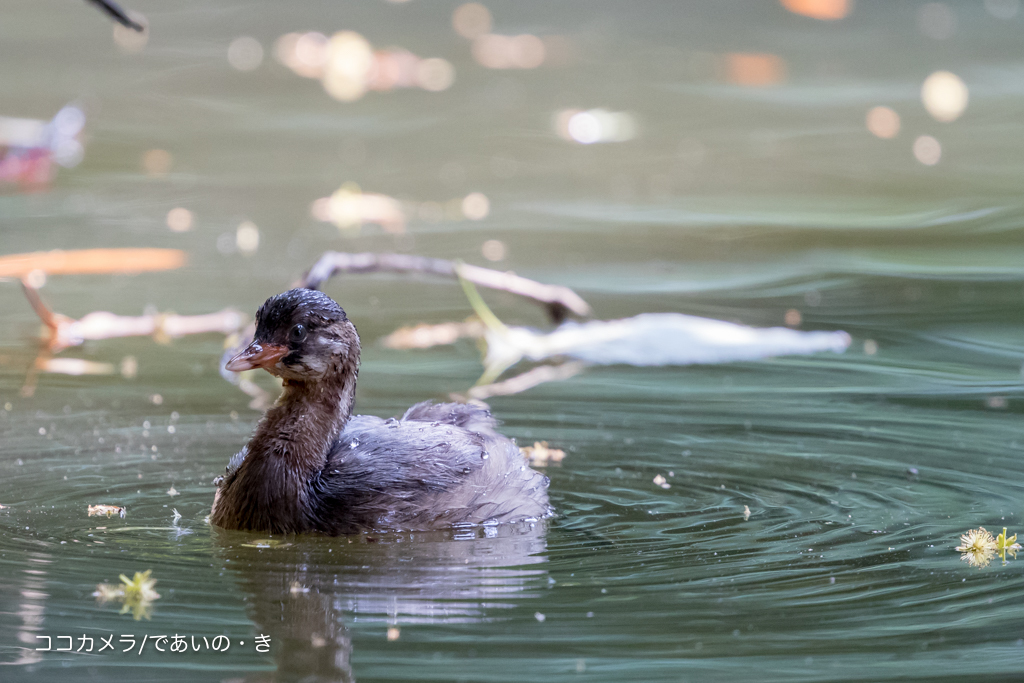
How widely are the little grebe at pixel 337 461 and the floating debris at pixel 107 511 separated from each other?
0.32 metres

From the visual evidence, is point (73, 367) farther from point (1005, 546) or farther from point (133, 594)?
point (1005, 546)

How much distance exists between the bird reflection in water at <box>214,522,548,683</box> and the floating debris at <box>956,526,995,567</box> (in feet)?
4.56

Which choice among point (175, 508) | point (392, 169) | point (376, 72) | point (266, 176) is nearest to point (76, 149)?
point (266, 176)

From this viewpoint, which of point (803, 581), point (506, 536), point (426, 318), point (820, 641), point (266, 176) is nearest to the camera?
point (820, 641)

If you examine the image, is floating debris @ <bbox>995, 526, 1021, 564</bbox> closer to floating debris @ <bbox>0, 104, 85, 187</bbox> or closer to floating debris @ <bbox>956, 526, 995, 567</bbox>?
floating debris @ <bbox>956, 526, 995, 567</bbox>

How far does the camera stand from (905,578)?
191 inches

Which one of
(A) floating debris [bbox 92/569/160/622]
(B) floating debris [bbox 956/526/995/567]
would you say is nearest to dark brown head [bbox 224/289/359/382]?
(A) floating debris [bbox 92/569/160/622]

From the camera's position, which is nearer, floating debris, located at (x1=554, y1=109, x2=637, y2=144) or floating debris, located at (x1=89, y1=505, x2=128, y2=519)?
floating debris, located at (x1=89, y1=505, x2=128, y2=519)

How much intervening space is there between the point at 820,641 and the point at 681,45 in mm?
14695

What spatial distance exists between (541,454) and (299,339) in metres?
1.27

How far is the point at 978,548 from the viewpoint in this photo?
202 inches

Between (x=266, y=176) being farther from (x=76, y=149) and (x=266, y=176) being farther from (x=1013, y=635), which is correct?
(x=1013, y=635)

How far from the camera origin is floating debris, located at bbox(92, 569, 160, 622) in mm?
4414

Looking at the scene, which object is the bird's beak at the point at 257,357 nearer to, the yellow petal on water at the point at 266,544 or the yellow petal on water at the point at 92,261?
the yellow petal on water at the point at 266,544
